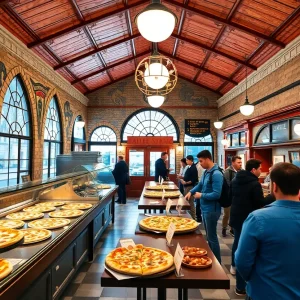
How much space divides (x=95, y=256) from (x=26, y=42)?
5242 millimetres

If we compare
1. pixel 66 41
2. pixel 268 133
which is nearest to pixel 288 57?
pixel 268 133

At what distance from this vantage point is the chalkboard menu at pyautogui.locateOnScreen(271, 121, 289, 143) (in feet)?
21.6

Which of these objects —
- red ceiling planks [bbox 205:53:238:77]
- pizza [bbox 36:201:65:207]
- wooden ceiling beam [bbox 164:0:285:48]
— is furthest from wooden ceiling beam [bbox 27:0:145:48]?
pizza [bbox 36:201:65:207]

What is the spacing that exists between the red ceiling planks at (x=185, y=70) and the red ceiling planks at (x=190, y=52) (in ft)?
2.47

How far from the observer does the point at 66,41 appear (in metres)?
7.38

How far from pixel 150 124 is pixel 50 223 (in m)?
10.1

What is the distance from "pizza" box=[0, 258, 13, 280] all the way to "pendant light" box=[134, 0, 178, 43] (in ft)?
8.09

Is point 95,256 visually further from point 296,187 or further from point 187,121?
point 187,121

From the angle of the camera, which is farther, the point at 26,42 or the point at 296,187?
the point at 26,42

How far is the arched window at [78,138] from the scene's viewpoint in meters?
11.0

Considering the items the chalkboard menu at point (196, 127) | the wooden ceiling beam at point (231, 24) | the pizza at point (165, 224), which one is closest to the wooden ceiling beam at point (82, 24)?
the wooden ceiling beam at point (231, 24)

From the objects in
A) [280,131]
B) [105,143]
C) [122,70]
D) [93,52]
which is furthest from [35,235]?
[105,143]

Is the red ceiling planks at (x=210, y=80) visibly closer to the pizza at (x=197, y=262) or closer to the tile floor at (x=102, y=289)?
the tile floor at (x=102, y=289)

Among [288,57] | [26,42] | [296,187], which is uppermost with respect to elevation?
[26,42]
